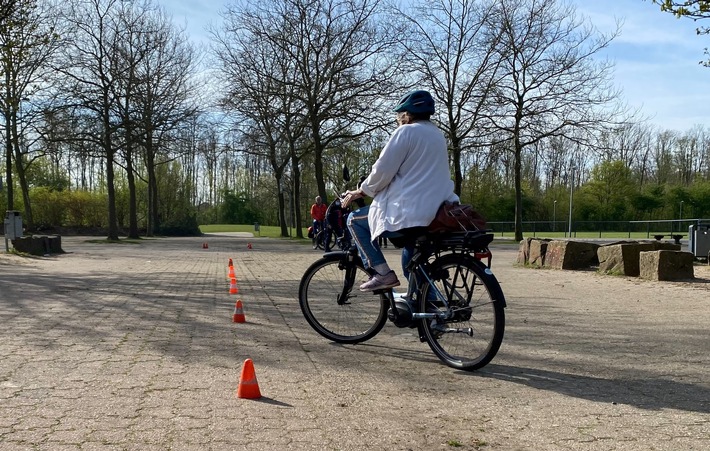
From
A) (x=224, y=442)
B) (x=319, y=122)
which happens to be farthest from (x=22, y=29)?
(x=319, y=122)

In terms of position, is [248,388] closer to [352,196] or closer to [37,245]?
[352,196]

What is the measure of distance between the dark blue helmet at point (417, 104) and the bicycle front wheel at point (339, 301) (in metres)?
1.46

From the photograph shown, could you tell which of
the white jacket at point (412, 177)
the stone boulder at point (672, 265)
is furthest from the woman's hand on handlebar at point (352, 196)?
the stone boulder at point (672, 265)

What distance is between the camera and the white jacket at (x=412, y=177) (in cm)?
454

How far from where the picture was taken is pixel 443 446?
117 inches

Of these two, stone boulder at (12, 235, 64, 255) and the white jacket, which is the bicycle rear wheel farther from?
stone boulder at (12, 235, 64, 255)

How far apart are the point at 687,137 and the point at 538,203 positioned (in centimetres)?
2201

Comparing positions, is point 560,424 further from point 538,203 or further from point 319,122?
point 538,203

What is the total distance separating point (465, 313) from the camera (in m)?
4.46

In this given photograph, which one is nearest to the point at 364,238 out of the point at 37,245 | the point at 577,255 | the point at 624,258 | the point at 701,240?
the point at 624,258

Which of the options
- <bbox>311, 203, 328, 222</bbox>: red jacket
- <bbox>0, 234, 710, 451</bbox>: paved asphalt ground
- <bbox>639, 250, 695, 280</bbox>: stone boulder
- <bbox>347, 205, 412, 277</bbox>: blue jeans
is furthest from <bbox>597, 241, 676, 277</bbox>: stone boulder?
<bbox>311, 203, 328, 222</bbox>: red jacket

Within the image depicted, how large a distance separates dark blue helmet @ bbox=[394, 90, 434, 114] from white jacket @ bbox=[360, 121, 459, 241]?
109 millimetres

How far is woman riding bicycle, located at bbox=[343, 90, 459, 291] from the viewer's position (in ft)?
14.9

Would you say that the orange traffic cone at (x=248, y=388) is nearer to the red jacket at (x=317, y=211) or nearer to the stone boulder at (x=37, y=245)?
the red jacket at (x=317, y=211)
